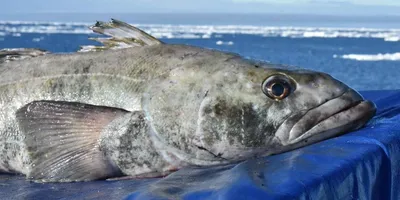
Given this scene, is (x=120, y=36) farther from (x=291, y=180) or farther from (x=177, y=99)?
(x=291, y=180)

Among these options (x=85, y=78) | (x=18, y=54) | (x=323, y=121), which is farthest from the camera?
(x=18, y=54)

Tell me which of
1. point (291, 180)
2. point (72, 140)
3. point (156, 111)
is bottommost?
point (291, 180)

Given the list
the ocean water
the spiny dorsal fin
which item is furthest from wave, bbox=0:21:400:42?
the spiny dorsal fin

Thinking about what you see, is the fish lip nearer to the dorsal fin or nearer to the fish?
the fish

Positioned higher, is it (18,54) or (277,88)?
(18,54)

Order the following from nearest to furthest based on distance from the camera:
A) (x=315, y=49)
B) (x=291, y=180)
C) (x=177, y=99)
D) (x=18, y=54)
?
(x=291, y=180) → (x=177, y=99) → (x=18, y=54) → (x=315, y=49)

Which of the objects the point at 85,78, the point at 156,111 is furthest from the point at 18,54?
the point at 156,111

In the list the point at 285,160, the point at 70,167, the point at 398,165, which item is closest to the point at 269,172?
the point at 285,160
